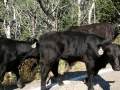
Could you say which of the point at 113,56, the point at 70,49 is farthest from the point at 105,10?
the point at 113,56

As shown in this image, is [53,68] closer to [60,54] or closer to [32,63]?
[60,54]

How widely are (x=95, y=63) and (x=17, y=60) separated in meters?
2.23

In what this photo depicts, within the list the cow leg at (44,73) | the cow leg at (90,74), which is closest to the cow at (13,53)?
the cow leg at (44,73)

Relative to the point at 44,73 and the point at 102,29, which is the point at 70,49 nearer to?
the point at 44,73

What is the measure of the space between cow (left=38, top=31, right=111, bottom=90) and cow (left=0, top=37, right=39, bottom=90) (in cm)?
50

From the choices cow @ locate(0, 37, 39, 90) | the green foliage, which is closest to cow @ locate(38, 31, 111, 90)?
cow @ locate(0, 37, 39, 90)

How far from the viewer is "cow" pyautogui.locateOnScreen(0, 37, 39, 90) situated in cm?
831

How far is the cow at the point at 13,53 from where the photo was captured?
831 centimetres

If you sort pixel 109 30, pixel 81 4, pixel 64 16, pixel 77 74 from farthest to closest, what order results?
1. pixel 64 16
2. pixel 81 4
3. pixel 109 30
4. pixel 77 74

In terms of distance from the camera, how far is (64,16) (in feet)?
67.3

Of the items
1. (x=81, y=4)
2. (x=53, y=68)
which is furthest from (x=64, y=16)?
(x=53, y=68)

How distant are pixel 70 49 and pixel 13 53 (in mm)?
1633

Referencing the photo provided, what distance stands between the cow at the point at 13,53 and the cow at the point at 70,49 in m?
0.50

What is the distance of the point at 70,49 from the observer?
8.17m
